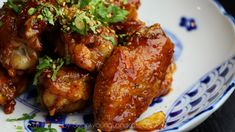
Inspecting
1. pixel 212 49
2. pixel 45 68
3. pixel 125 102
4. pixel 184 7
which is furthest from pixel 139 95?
pixel 184 7

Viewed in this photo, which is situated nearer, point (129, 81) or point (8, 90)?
point (129, 81)

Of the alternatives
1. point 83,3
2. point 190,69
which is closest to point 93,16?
point 83,3

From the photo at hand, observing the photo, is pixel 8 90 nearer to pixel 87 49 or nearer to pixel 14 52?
pixel 14 52

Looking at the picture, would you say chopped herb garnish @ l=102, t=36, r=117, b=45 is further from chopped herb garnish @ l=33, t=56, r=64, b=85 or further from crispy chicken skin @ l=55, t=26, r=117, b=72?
chopped herb garnish @ l=33, t=56, r=64, b=85

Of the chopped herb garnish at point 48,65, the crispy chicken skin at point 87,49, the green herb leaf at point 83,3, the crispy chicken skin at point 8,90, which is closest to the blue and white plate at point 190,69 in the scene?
the crispy chicken skin at point 8,90

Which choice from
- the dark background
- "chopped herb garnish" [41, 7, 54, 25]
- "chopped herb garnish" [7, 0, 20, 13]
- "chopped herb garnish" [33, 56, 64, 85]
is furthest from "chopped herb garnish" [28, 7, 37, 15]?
the dark background

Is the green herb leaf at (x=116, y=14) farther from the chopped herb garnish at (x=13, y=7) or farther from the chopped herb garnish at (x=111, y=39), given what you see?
the chopped herb garnish at (x=13, y=7)

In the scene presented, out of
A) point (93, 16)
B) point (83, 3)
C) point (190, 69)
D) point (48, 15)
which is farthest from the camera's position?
point (190, 69)

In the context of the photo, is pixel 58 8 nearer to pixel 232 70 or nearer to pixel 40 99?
pixel 40 99
